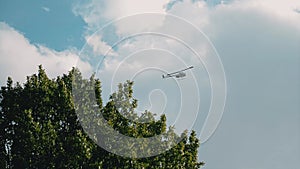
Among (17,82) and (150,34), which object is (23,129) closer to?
(17,82)

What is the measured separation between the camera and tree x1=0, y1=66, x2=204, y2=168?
126 ft

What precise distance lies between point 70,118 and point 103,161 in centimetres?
521

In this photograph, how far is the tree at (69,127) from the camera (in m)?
38.4

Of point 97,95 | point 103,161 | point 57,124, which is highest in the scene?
point 97,95

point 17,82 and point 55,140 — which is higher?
point 17,82

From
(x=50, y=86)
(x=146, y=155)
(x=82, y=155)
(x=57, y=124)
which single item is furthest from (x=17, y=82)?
(x=146, y=155)

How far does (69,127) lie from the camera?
40.7m

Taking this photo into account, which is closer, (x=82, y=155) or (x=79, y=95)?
(x=82, y=155)

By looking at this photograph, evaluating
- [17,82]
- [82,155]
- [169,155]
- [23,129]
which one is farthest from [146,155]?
[17,82]

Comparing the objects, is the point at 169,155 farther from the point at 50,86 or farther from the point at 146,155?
the point at 50,86

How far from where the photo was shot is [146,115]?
135 feet

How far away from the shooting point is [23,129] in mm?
39438

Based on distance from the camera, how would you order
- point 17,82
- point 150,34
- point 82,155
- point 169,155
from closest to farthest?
point 150,34
point 82,155
point 169,155
point 17,82

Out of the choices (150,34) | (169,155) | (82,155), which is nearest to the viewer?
(150,34)
